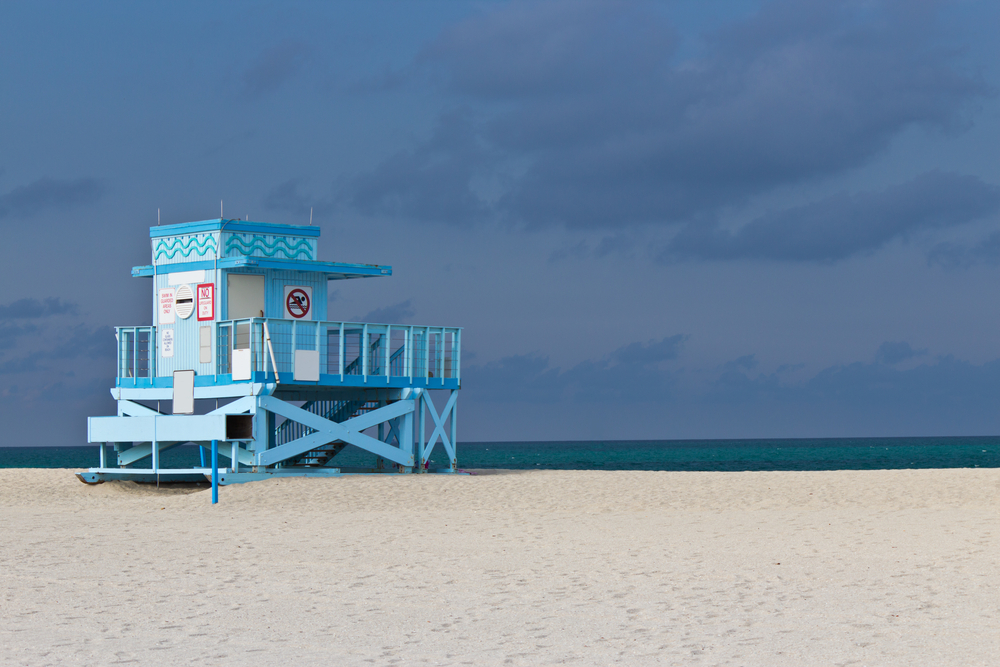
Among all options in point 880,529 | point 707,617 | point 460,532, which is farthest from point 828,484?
point 707,617

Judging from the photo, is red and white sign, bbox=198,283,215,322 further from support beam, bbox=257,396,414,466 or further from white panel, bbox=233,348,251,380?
support beam, bbox=257,396,414,466

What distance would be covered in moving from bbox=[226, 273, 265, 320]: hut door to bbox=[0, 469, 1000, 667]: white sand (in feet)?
15.6

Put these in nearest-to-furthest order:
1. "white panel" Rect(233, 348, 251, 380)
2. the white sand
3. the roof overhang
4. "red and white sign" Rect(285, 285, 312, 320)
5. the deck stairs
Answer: the white sand, "white panel" Rect(233, 348, 251, 380), the roof overhang, "red and white sign" Rect(285, 285, 312, 320), the deck stairs

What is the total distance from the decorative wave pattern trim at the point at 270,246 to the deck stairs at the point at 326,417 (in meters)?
2.55

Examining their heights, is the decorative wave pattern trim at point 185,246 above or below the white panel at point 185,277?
above

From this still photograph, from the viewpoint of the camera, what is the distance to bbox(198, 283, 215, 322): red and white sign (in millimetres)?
24266

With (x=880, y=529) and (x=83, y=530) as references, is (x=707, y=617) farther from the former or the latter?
(x=83, y=530)

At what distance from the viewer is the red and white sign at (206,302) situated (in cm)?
2427

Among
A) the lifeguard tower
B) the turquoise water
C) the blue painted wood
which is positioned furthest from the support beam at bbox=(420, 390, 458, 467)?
the turquoise water

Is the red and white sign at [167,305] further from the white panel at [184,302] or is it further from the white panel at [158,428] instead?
the white panel at [158,428]

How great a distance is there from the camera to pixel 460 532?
15562 millimetres

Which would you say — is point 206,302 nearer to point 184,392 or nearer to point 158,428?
point 184,392

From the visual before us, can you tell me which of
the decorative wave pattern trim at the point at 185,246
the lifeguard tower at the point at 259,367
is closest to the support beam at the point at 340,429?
the lifeguard tower at the point at 259,367

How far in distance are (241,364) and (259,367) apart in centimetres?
46
